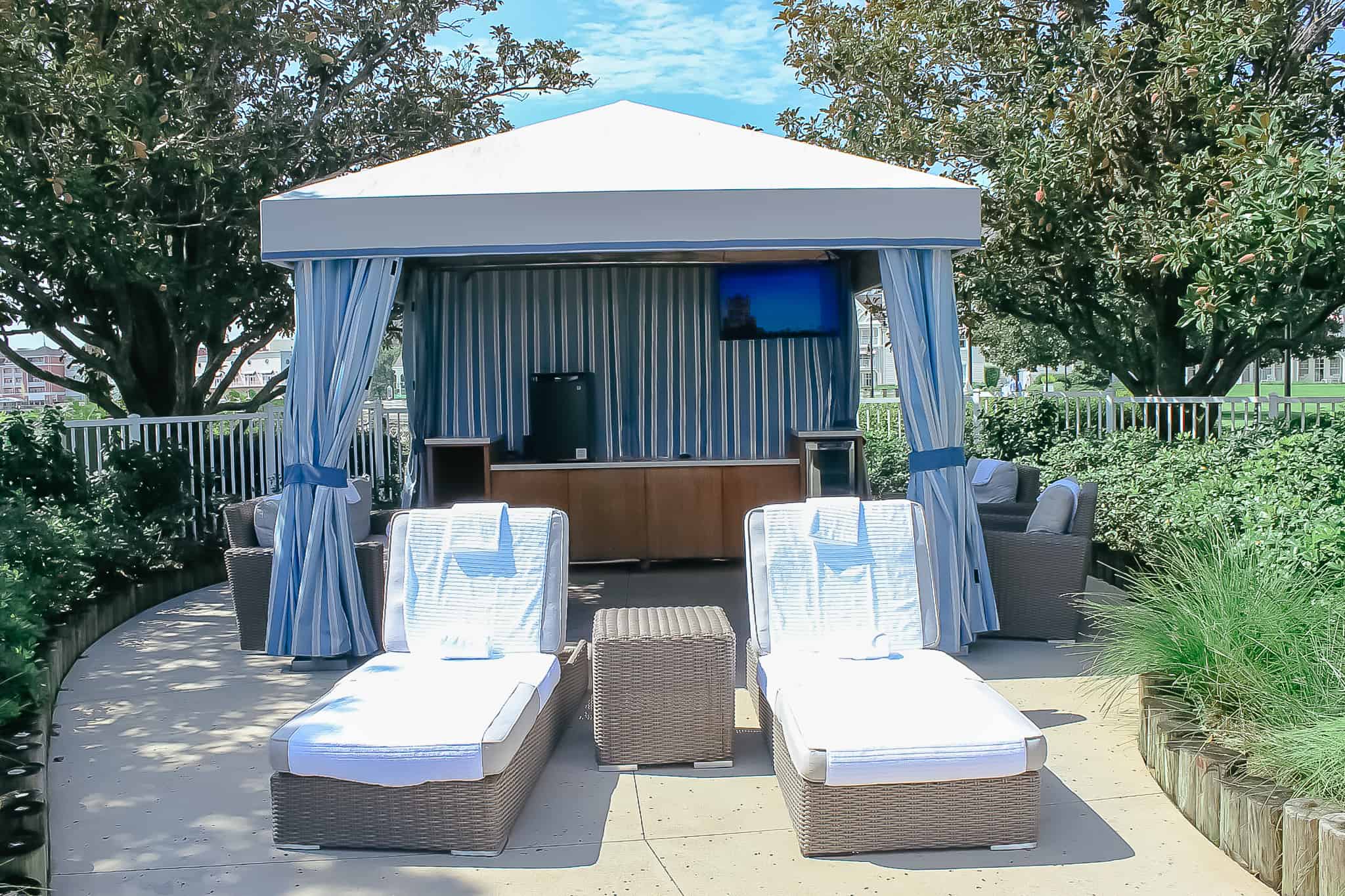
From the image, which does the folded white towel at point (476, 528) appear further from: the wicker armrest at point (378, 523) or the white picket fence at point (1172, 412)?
the white picket fence at point (1172, 412)

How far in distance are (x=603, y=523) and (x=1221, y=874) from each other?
5.70m

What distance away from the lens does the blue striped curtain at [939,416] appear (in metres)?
5.82

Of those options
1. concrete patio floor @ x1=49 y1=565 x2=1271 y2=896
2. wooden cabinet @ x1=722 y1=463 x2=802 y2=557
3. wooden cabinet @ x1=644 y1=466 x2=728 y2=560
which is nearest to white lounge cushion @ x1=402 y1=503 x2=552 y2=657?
concrete patio floor @ x1=49 y1=565 x2=1271 y2=896

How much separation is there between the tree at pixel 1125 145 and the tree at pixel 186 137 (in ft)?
12.4

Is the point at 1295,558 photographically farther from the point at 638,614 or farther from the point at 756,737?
the point at 638,614

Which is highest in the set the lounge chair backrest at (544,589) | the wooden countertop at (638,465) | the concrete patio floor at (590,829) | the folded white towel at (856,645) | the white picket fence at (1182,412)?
the white picket fence at (1182,412)

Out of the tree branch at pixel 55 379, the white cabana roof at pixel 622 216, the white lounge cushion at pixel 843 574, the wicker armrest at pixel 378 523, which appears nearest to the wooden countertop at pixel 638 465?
the wicker armrest at pixel 378 523

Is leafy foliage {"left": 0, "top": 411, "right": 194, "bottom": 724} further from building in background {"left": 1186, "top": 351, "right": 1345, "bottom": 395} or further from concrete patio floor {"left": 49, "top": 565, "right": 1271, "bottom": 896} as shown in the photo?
building in background {"left": 1186, "top": 351, "right": 1345, "bottom": 395}

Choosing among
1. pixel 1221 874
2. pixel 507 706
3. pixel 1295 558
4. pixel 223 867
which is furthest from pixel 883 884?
pixel 1295 558

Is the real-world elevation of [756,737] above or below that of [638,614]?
below

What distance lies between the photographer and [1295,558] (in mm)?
4652

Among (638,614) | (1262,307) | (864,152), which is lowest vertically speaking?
(638,614)

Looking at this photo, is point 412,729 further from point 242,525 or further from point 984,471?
point 984,471

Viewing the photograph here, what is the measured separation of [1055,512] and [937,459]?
89cm
